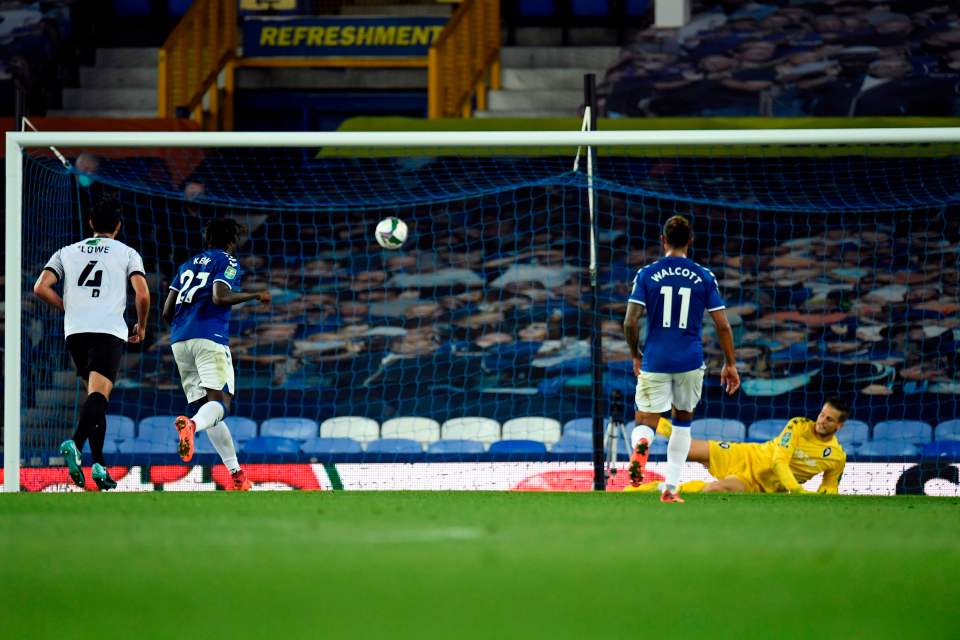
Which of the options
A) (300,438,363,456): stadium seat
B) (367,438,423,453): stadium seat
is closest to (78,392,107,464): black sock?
(300,438,363,456): stadium seat

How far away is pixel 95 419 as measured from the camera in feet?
20.1

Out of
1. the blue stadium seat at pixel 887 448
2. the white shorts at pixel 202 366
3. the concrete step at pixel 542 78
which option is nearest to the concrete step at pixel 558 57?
the concrete step at pixel 542 78

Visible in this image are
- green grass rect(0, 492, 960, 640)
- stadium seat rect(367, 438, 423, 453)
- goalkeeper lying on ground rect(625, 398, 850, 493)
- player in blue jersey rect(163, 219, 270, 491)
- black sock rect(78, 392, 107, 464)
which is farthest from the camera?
stadium seat rect(367, 438, 423, 453)

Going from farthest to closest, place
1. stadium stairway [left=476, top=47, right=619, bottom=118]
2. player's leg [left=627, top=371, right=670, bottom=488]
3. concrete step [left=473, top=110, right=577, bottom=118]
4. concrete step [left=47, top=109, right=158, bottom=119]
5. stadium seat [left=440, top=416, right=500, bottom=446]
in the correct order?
concrete step [left=47, top=109, right=158, bottom=119] < stadium stairway [left=476, top=47, right=619, bottom=118] < concrete step [left=473, top=110, right=577, bottom=118] < stadium seat [left=440, top=416, right=500, bottom=446] < player's leg [left=627, top=371, right=670, bottom=488]

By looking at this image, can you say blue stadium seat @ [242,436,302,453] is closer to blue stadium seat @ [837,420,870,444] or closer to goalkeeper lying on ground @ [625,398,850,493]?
goalkeeper lying on ground @ [625,398,850,493]

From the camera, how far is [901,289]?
1056cm

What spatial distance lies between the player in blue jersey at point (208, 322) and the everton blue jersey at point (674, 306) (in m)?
2.03

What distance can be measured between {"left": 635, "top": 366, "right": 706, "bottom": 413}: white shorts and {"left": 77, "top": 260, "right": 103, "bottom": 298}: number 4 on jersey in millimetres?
2900

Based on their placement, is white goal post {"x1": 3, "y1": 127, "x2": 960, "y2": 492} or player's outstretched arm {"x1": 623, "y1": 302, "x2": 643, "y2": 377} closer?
player's outstretched arm {"x1": 623, "y1": 302, "x2": 643, "y2": 377}

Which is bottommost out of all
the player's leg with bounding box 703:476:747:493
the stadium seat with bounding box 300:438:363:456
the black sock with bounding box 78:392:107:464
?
the player's leg with bounding box 703:476:747:493

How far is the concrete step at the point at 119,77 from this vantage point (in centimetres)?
1415

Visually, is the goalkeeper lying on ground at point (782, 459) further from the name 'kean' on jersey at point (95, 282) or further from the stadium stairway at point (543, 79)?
the stadium stairway at point (543, 79)

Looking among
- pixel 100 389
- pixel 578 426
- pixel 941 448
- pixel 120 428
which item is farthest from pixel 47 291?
pixel 941 448

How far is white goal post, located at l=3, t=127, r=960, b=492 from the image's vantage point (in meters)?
6.82
